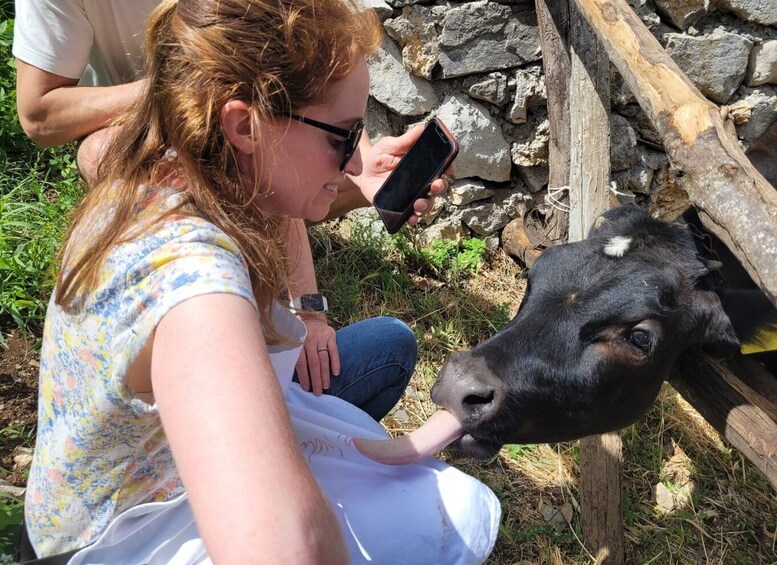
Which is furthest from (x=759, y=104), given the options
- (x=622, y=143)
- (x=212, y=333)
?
(x=212, y=333)

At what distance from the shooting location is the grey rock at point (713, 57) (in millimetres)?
3859

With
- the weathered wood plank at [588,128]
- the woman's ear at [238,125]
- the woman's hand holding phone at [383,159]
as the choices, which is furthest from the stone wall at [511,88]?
the woman's ear at [238,125]

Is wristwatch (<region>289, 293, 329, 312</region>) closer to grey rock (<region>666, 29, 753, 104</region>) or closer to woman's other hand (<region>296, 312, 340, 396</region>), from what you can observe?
woman's other hand (<region>296, 312, 340, 396</region>)

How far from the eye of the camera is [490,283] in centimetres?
426

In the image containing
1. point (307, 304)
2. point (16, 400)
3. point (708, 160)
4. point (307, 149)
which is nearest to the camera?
point (307, 149)

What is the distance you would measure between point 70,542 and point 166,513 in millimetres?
217

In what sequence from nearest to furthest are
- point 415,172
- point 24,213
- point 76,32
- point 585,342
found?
point 585,342, point 415,172, point 76,32, point 24,213

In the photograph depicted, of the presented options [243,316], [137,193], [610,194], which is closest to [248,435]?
[243,316]

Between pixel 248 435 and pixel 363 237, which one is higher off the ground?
pixel 248 435

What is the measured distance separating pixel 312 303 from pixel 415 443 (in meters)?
0.74

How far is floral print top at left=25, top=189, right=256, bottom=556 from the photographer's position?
4.03ft

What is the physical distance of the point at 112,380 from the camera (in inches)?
54.0

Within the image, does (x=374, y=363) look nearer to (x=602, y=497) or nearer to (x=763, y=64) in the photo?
(x=602, y=497)

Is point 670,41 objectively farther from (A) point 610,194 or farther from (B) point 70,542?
(B) point 70,542
